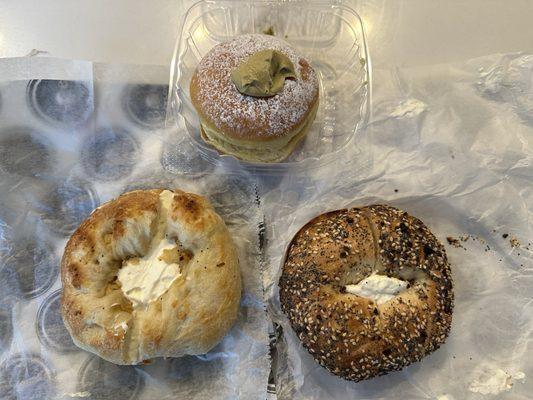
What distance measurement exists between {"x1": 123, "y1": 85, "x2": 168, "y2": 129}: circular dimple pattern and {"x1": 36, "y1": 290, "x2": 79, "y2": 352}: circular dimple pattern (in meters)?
0.75

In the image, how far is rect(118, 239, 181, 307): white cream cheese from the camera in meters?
1.65

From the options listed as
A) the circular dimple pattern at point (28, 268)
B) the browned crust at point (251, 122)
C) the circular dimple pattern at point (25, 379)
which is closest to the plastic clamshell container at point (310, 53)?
the browned crust at point (251, 122)

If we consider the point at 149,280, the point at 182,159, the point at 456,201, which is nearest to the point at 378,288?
the point at 456,201

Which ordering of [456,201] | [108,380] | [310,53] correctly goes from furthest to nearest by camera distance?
1. [310,53]
2. [456,201]
3. [108,380]

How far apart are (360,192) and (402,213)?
7.8 inches

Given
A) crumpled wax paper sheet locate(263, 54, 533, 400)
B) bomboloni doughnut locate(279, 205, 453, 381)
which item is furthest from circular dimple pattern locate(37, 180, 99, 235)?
bomboloni doughnut locate(279, 205, 453, 381)

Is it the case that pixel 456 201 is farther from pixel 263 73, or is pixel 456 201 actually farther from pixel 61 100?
pixel 61 100

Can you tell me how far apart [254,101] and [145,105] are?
0.53 metres

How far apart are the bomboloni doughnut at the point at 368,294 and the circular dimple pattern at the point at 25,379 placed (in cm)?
85

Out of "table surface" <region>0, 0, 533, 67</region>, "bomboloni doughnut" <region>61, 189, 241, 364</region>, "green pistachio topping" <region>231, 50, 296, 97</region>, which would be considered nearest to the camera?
"bomboloni doughnut" <region>61, 189, 241, 364</region>

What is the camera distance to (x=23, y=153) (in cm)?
194

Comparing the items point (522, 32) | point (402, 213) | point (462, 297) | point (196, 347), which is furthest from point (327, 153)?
point (522, 32)

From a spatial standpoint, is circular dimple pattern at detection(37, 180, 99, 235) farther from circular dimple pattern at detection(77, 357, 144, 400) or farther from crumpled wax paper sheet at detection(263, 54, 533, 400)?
crumpled wax paper sheet at detection(263, 54, 533, 400)

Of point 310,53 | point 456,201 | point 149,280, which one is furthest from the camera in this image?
point 310,53
